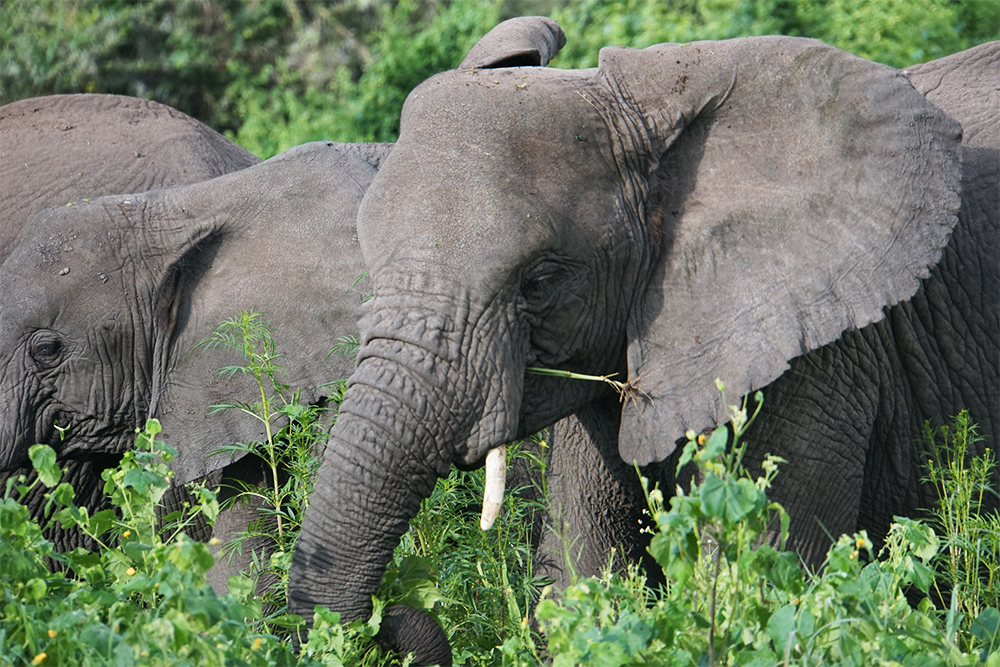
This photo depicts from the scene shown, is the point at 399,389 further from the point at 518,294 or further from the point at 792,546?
the point at 792,546

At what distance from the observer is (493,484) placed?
343 centimetres

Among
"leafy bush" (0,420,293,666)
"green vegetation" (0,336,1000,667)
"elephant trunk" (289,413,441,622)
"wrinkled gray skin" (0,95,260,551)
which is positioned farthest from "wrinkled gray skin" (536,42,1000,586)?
"wrinkled gray skin" (0,95,260,551)

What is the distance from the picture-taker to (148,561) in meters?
3.02

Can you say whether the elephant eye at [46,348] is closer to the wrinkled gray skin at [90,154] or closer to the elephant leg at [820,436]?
the wrinkled gray skin at [90,154]

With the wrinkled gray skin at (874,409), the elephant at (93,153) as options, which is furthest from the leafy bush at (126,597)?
the elephant at (93,153)

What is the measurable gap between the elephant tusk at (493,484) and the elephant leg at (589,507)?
2.13ft

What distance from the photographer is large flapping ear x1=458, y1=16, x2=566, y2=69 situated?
3.95 meters

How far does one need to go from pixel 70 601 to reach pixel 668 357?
1.60 meters

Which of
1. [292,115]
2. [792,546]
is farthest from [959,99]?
[292,115]

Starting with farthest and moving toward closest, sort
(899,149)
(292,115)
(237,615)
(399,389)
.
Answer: (292,115), (899,149), (399,389), (237,615)

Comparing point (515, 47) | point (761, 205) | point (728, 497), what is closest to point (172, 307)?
point (515, 47)

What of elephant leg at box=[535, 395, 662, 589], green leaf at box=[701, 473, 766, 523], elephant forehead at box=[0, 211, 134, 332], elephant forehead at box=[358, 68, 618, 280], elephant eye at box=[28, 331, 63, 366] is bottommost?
elephant leg at box=[535, 395, 662, 589]

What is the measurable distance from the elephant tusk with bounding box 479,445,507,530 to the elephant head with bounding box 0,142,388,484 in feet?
4.22

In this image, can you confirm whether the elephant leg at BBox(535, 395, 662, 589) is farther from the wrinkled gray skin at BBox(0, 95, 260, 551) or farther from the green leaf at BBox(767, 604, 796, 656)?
the wrinkled gray skin at BBox(0, 95, 260, 551)
